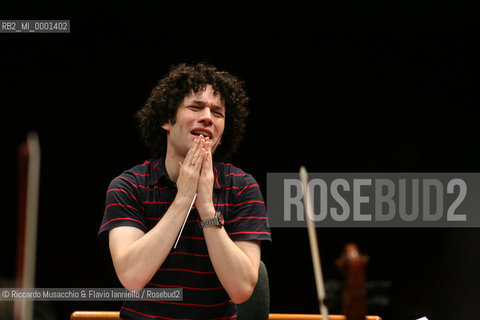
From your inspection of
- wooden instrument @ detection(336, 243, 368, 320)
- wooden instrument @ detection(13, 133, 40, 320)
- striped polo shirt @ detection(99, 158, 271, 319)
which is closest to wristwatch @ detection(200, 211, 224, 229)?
striped polo shirt @ detection(99, 158, 271, 319)

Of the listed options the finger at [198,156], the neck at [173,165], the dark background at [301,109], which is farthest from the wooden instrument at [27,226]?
the dark background at [301,109]

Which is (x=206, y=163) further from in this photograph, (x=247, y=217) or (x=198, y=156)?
(x=247, y=217)

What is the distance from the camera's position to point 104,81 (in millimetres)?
2684

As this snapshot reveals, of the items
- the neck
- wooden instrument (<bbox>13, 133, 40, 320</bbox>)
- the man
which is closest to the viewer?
wooden instrument (<bbox>13, 133, 40, 320</bbox>)

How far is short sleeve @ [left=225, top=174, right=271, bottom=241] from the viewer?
1722 millimetres

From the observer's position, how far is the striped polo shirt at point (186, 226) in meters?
1.66

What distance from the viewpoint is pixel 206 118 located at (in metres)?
1.77

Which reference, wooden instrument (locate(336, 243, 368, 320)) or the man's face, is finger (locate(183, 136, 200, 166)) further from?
wooden instrument (locate(336, 243, 368, 320))

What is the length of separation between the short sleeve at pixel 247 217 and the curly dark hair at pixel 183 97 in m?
0.23

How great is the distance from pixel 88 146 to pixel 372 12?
1.63 metres

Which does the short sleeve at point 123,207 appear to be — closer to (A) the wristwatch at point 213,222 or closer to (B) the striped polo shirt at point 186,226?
(B) the striped polo shirt at point 186,226

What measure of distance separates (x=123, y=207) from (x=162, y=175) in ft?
0.60

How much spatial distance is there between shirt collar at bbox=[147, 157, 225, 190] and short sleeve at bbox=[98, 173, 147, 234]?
71 millimetres

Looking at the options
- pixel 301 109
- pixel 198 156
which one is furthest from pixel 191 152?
pixel 301 109
